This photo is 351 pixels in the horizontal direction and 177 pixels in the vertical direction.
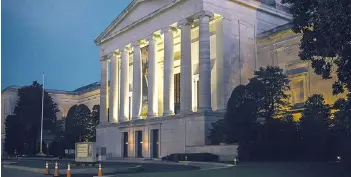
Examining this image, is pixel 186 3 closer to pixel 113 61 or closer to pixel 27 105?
pixel 113 61

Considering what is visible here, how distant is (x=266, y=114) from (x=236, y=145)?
13.5 ft

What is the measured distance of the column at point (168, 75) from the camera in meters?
47.6

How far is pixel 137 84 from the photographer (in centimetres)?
5409

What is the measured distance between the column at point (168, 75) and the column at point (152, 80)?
2773 mm

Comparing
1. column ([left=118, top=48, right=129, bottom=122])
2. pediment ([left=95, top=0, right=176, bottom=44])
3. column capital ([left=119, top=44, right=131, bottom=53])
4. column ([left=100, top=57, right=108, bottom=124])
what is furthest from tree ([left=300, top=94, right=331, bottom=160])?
column ([left=100, top=57, right=108, bottom=124])

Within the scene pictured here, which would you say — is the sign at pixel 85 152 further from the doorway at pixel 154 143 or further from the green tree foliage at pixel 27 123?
the green tree foliage at pixel 27 123

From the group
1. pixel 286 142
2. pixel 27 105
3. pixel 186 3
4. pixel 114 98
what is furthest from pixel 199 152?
pixel 27 105

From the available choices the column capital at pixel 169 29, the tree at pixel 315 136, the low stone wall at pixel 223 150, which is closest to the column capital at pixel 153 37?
the column capital at pixel 169 29

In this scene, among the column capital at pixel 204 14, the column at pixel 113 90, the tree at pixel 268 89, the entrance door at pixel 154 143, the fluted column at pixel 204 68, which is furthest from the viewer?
the column at pixel 113 90

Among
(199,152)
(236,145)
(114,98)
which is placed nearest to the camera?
(236,145)

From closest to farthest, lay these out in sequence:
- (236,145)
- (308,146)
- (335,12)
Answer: (335,12) → (308,146) → (236,145)

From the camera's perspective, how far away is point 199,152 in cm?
3984

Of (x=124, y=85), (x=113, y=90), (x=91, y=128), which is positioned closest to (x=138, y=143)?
(x=124, y=85)

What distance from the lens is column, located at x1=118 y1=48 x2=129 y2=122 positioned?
187ft
